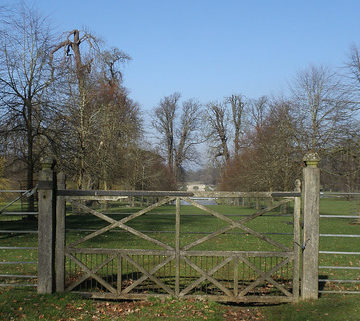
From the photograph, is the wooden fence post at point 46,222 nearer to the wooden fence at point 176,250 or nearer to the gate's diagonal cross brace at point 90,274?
the wooden fence at point 176,250

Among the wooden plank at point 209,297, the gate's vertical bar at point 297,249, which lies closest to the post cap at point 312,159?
the gate's vertical bar at point 297,249

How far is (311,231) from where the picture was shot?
7.14 metres

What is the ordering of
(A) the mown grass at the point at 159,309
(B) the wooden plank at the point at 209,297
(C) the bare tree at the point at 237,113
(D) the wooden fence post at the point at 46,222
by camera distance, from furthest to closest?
(C) the bare tree at the point at 237,113, (D) the wooden fence post at the point at 46,222, (B) the wooden plank at the point at 209,297, (A) the mown grass at the point at 159,309

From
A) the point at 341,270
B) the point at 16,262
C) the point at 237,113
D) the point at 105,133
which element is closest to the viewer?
the point at 16,262

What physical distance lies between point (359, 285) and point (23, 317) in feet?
21.0

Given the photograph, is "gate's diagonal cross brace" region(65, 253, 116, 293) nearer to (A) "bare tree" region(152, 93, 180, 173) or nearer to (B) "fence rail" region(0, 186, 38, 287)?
(B) "fence rail" region(0, 186, 38, 287)

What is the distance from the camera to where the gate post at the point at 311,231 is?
7.13 meters

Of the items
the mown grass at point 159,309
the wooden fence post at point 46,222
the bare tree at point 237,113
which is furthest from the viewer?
the bare tree at point 237,113

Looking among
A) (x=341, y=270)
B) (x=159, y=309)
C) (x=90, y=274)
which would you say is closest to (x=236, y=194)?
(x=159, y=309)

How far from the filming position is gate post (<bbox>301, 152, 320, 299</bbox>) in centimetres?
713

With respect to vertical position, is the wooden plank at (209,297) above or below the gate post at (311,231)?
below

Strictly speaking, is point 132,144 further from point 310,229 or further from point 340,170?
point 310,229

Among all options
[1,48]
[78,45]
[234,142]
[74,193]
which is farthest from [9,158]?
[234,142]

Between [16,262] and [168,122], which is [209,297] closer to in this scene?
[16,262]
